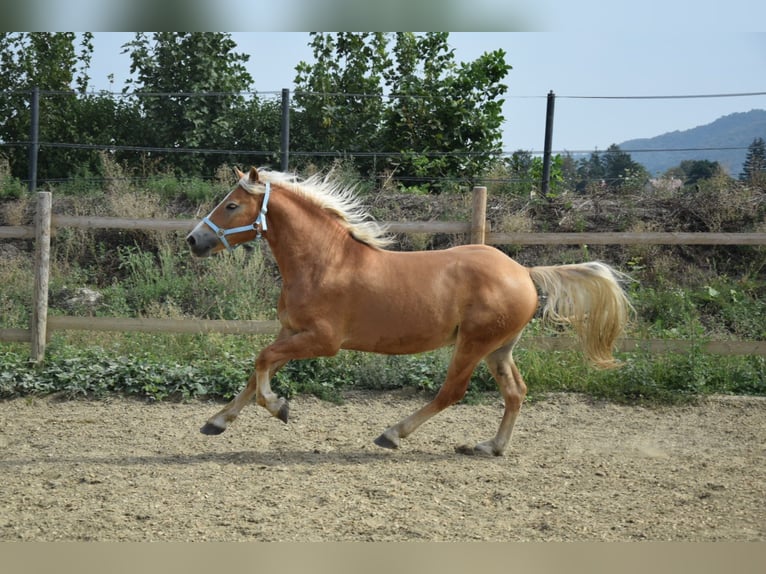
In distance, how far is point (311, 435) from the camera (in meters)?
5.95

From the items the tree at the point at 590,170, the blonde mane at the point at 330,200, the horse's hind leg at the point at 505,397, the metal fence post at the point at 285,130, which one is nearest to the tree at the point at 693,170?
the tree at the point at 590,170

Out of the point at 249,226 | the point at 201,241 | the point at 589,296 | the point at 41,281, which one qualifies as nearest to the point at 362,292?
the point at 249,226

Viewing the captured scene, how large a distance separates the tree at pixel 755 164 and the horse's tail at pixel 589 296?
7.68 metres

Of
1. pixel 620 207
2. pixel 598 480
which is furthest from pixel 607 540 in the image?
pixel 620 207

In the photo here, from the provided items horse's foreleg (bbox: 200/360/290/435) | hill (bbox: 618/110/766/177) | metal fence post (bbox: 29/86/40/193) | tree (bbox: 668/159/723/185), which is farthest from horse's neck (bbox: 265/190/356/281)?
tree (bbox: 668/159/723/185)

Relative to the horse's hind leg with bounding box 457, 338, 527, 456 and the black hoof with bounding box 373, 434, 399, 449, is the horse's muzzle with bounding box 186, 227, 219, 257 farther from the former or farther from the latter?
the horse's hind leg with bounding box 457, 338, 527, 456

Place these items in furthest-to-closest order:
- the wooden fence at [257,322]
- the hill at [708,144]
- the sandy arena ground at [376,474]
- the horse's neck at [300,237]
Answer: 1. the hill at [708,144]
2. the wooden fence at [257,322]
3. the horse's neck at [300,237]
4. the sandy arena ground at [376,474]

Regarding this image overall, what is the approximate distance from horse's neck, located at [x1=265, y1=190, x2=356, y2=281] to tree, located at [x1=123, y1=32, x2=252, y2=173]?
854 centimetres

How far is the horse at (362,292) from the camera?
5309mm

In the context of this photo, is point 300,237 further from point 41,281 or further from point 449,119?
point 449,119

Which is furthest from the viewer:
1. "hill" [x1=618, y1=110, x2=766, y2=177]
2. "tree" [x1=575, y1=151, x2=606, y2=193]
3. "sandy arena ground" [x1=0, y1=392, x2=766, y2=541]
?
"tree" [x1=575, y1=151, x2=606, y2=193]

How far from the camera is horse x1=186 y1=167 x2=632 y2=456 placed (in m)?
5.31

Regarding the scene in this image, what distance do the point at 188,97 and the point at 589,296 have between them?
9920mm

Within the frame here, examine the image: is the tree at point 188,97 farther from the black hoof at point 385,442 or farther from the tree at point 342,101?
the black hoof at point 385,442
